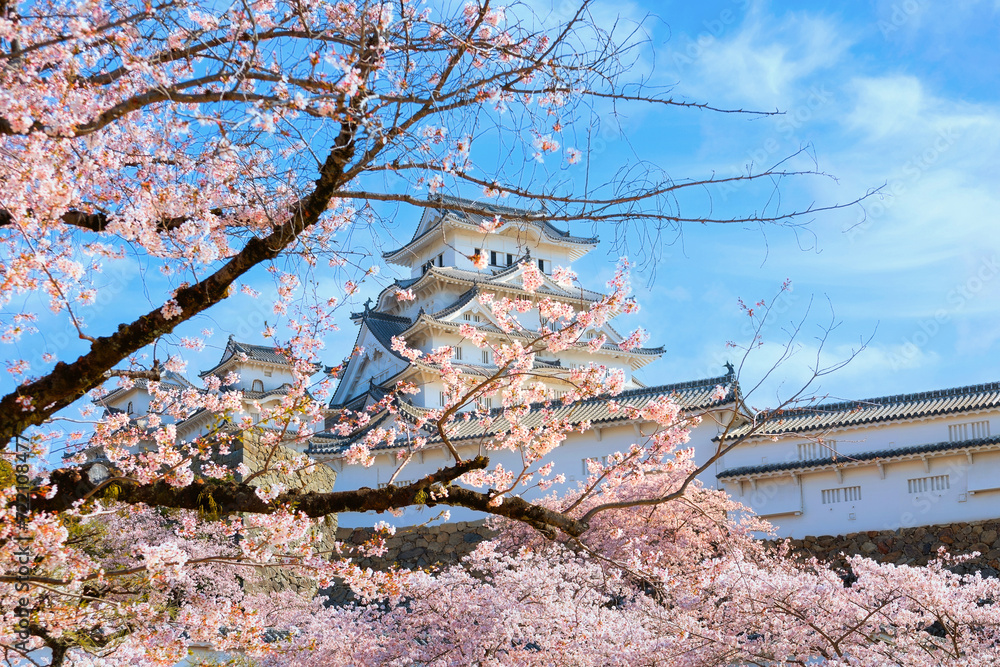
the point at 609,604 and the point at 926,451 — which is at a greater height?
the point at 926,451

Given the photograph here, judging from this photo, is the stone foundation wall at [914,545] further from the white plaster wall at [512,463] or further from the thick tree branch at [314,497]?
the thick tree branch at [314,497]

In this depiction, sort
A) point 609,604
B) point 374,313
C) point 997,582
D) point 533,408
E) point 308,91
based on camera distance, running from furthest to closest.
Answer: point 374,313
point 533,408
point 609,604
point 997,582
point 308,91

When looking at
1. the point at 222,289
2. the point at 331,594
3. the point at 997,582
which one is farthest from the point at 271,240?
the point at 331,594

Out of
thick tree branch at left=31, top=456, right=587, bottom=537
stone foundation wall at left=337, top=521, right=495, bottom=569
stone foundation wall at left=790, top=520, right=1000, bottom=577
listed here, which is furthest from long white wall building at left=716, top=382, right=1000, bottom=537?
thick tree branch at left=31, top=456, right=587, bottom=537

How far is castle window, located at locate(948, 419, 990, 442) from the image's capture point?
17.1m

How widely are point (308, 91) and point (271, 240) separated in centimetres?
70

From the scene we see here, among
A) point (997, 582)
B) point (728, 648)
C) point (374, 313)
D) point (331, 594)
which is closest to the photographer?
point (728, 648)

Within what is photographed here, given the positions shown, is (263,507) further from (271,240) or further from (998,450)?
(998,450)

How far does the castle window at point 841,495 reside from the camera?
1772cm

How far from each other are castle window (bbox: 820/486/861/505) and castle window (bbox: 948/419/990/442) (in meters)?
1.94

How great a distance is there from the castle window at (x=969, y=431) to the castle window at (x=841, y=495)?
1937mm

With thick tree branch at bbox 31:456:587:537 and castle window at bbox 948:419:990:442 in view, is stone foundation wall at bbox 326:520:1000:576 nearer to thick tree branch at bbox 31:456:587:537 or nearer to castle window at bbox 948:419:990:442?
castle window at bbox 948:419:990:442

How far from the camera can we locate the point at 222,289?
14.4 feet

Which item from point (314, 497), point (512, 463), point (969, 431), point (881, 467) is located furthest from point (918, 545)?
point (314, 497)
